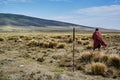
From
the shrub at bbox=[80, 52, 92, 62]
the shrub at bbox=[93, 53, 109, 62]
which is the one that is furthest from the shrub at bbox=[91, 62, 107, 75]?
the shrub at bbox=[80, 52, 92, 62]

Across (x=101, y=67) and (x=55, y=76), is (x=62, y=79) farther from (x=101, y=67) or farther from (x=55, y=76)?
(x=101, y=67)

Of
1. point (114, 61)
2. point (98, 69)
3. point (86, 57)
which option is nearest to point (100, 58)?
point (114, 61)

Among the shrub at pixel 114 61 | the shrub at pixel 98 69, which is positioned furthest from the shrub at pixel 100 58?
the shrub at pixel 98 69

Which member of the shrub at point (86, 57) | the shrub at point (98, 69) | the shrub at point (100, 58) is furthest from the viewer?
the shrub at point (86, 57)

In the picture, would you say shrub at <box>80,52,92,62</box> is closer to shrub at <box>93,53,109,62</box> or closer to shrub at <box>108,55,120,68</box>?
shrub at <box>93,53,109,62</box>

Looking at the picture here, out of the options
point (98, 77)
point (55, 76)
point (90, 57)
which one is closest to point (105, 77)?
point (98, 77)

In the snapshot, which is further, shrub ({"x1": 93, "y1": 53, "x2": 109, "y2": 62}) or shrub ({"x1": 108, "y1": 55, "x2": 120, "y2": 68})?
shrub ({"x1": 93, "y1": 53, "x2": 109, "y2": 62})

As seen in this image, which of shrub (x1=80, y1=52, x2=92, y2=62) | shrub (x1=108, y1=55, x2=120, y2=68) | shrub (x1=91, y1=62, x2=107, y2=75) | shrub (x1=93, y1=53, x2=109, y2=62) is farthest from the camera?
shrub (x1=80, y1=52, x2=92, y2=62)

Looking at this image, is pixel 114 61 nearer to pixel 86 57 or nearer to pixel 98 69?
pixel 98 69

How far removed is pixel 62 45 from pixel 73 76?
52.0ft

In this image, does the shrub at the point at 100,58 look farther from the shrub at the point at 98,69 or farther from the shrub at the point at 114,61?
the shrub at the point at 98,69

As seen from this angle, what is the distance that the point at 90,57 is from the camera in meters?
17.0

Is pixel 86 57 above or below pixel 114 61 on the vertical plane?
below

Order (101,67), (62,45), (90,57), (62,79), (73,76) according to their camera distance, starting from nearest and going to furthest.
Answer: (62,79)
(73,76)
(101,67)
(90,57)
(62,45)
